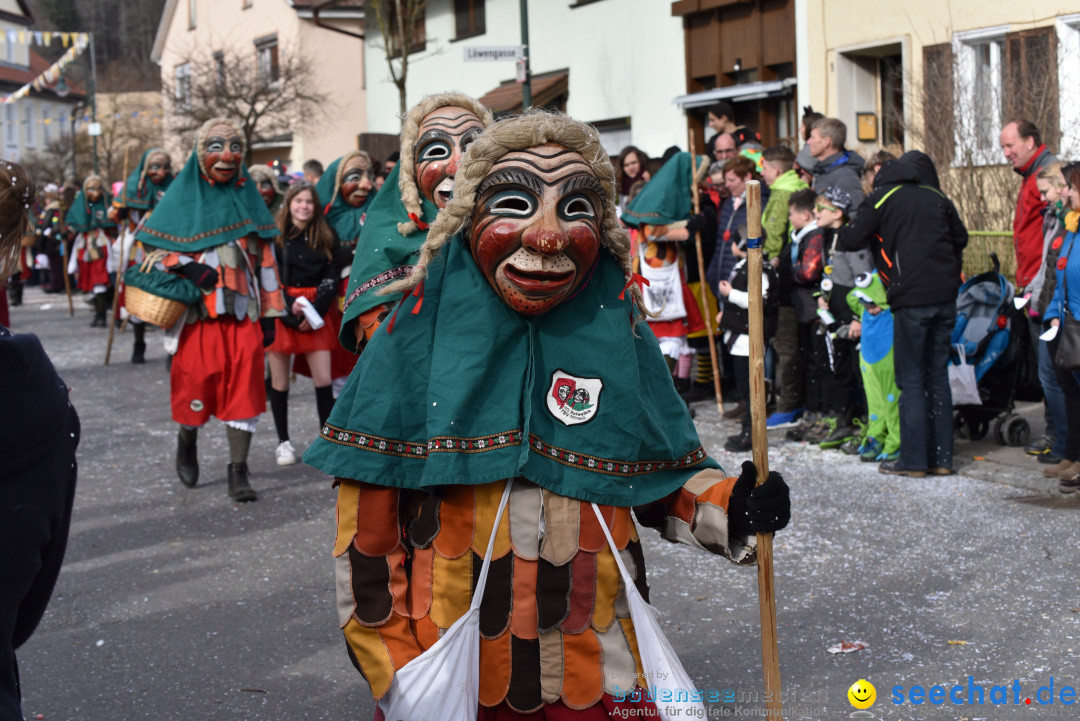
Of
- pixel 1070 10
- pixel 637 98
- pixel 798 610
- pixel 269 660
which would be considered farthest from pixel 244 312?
pixel 637 98

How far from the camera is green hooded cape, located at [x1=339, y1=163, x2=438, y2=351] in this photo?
4688mm

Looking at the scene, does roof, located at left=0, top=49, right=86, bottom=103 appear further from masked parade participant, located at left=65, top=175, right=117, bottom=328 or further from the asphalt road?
the asphalt road

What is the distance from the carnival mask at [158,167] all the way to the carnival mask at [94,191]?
237 inches

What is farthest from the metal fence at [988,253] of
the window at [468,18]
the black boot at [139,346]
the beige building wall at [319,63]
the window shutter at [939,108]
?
the beige building wall at [319,63]

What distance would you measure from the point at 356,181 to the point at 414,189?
3115 millimetres

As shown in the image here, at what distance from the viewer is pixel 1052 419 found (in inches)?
290

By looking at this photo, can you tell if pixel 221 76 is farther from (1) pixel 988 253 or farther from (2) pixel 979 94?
(1) pixel 988 253

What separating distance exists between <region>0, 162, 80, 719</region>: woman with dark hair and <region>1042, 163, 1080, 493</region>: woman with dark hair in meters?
5.62

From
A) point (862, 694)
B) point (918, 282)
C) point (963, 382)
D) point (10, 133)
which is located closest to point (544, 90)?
point (963, 382)

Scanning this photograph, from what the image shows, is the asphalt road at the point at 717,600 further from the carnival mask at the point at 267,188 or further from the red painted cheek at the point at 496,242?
the carnival mask at the point at 267,188

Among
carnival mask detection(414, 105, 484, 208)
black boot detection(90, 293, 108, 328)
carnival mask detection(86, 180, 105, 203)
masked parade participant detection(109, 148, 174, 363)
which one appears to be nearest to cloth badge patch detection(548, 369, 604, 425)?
carnival mask detection(414, 105, 484, 208)

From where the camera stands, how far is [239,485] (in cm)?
711

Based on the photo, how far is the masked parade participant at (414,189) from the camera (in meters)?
4.80

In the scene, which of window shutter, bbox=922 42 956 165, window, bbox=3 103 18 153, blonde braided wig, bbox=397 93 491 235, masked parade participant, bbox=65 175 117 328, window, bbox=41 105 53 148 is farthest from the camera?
window, bbox=41 105 53 148
